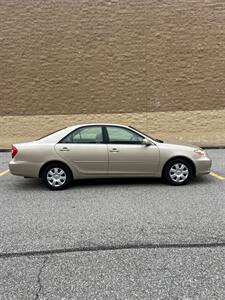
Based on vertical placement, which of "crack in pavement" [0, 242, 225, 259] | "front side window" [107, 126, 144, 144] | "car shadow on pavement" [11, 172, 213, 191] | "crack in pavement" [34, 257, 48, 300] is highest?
"front side window" [107, 126, 144, 144]

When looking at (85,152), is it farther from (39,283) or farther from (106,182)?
(39,283)

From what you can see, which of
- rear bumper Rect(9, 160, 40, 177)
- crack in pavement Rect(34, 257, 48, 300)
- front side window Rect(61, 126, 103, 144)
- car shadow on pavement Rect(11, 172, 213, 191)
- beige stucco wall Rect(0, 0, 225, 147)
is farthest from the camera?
beige stucco wall Rect(0, 0, 225, 147)

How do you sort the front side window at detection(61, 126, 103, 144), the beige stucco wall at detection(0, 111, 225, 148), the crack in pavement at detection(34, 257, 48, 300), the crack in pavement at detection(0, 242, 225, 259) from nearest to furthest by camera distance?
the crack in pavement at detection(34, 257, 48, 300) < the crack in pavement at detection(0, 242, 225, 259) < the front side window at detection(61, 126, 103, 144) < the beige stucco wall at detection(0, 111, 225, 148)

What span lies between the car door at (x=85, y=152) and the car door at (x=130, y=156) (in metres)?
0.17

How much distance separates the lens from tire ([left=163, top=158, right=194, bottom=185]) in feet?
19.8

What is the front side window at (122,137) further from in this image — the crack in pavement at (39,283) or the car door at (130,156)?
the crack in pavement at (39,283)

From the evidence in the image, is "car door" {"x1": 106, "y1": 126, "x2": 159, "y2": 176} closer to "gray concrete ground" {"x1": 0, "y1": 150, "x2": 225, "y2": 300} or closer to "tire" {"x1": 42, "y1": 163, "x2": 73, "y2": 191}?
"gray concrete ground" {"x1": 0, "y1": 150, "x2": 225, "y2": 300}

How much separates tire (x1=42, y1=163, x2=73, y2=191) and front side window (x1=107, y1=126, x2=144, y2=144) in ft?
3.85

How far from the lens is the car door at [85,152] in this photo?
5.88m

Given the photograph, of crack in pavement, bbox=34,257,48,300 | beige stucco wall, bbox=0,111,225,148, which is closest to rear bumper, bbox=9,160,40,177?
crack in pavement, bbox=34,257,48,300

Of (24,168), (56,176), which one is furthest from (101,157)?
(24,168)

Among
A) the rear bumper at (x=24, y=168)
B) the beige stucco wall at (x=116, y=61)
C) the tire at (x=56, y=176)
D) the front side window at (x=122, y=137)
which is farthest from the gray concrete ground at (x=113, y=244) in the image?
the beige stucco wall at (x=116, y=61)

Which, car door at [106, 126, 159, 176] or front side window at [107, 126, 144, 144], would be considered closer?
car door at [106, 126, 159, 176]

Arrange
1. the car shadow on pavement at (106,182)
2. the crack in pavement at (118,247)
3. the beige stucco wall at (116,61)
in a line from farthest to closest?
the beige stucco wall at (116,61), the car shadow on pavement at (106,182), the crack in pavement at (118,247)
